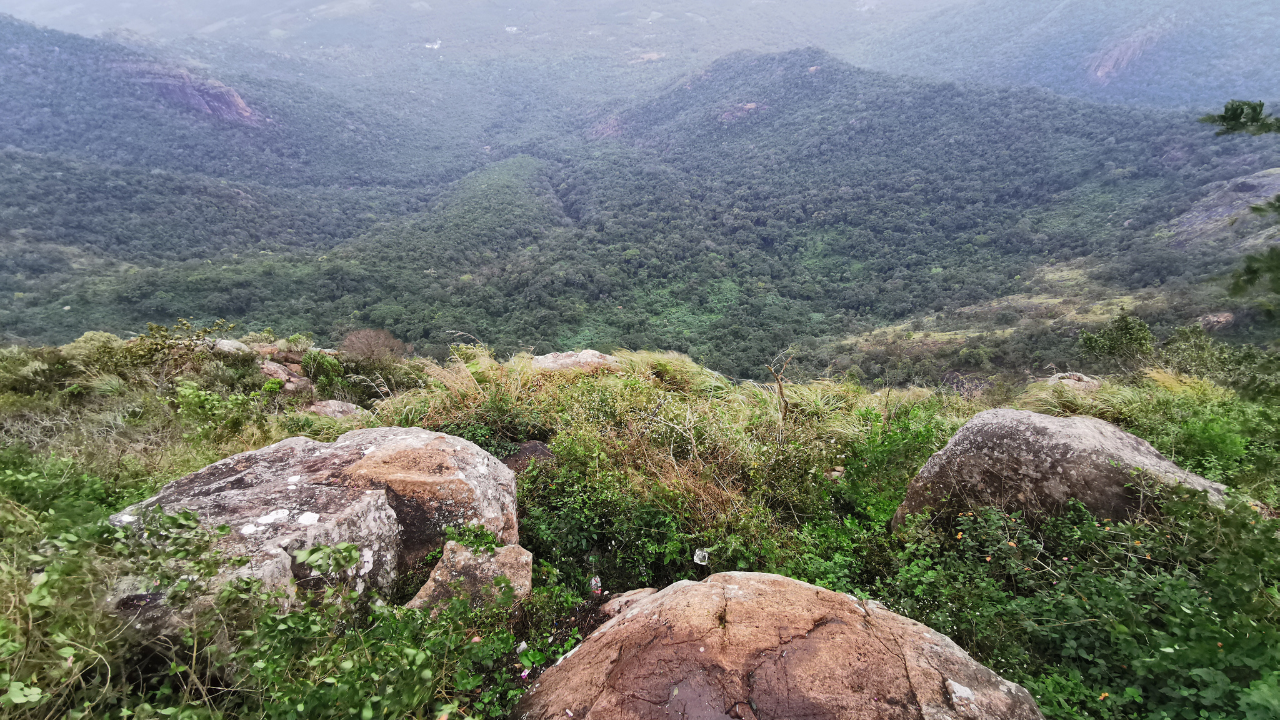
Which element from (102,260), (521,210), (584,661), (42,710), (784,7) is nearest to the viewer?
(42,710)

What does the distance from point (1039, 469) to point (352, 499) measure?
4.66 meters

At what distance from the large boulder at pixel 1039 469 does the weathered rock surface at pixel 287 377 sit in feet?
26.6

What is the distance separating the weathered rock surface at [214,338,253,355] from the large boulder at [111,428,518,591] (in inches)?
217

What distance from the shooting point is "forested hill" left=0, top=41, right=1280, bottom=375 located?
33406mm

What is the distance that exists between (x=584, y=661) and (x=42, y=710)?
169cm

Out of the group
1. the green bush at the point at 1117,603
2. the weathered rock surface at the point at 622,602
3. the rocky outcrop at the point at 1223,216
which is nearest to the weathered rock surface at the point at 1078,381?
the green bush at the point at 1117,603

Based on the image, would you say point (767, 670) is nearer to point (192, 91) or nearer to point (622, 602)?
point (622, 602)

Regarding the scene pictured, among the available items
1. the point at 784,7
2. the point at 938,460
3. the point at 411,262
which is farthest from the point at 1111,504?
the point at 784,7

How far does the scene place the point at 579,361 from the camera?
8.52m

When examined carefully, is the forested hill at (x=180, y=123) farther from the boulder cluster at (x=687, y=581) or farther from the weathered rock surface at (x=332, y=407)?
the boulder cluster at (x=687, y=581)

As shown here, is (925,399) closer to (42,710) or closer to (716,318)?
(42,710)

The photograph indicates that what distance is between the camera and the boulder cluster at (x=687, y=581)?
1.92 m

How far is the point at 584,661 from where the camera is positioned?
7.29ft

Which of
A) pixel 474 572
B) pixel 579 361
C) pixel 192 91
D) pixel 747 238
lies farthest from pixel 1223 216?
pixel 192 91
